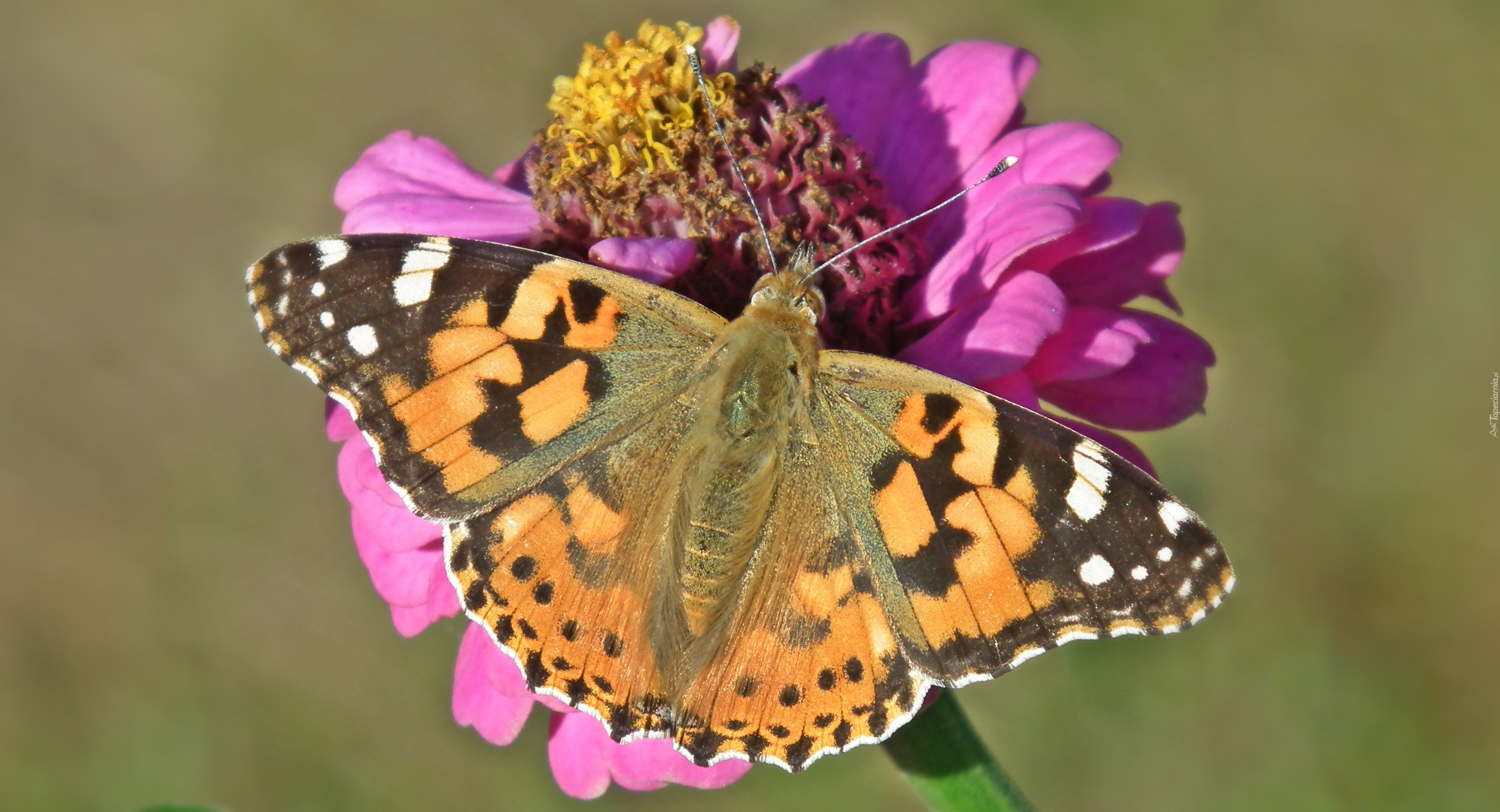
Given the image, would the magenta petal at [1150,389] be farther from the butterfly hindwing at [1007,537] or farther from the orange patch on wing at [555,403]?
the orange patch on wing at [555,403]

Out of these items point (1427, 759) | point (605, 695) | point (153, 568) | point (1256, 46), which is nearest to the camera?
point (605, 695)

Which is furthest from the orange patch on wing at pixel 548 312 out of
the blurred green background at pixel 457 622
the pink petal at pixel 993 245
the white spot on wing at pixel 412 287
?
the blurred green background at pixel 457 622

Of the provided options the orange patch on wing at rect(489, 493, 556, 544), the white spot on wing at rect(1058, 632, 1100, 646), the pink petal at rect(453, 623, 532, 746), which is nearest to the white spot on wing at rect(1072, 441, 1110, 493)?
the white spot on wing at rect(1058, 632, 1100, 646)

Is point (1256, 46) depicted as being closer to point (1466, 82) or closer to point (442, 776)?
point (1466, 82)

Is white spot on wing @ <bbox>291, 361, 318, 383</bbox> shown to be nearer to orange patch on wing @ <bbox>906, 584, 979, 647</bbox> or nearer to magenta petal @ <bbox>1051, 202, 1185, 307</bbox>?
orange patch on wing @ <bbox>906, 584, 979, 647</bbox>

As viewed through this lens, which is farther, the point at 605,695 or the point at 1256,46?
the point at 1256,46

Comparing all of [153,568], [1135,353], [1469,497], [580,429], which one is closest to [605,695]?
[580,429]
